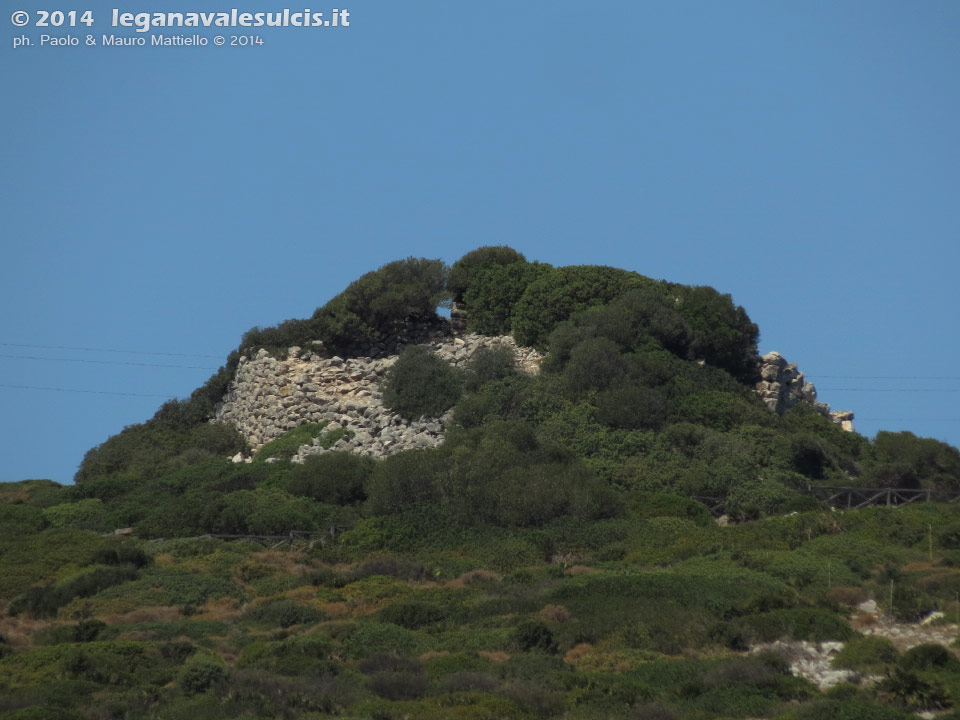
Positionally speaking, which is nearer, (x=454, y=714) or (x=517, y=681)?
(x=454, y=714)

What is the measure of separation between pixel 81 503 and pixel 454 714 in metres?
33.3

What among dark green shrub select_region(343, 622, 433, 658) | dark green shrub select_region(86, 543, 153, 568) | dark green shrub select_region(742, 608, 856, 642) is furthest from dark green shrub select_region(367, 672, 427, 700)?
dark green shrub select_region(86, 543, 153, 568)

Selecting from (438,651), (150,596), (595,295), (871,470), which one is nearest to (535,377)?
(595,295)

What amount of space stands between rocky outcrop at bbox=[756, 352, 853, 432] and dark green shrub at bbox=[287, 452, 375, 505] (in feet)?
63.3

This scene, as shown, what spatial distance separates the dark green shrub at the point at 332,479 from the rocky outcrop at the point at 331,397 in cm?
338

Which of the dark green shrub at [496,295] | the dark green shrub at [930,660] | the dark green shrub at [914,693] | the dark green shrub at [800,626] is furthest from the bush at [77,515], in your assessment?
the dark green shrub at [914,693]

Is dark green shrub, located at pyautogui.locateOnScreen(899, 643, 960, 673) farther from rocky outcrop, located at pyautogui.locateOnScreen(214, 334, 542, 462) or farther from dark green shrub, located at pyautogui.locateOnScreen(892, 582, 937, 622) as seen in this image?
rocky outcrop, located at pyautogui.locateOnScreen(214, 334, 542, 462)

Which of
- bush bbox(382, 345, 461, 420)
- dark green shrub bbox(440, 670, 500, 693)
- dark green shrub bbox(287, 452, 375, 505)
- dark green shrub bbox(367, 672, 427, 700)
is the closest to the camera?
dark green shrub bbox(440, 670, 500, 693)

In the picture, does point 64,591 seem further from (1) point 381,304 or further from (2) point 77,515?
(1) point 381,304

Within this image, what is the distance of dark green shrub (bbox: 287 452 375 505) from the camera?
187 ft

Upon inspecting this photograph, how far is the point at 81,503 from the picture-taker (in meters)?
60.1

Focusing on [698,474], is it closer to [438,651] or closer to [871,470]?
[871,470]

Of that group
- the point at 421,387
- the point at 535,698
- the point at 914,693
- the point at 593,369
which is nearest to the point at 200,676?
the point at 535,698

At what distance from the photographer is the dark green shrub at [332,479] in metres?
57.0
